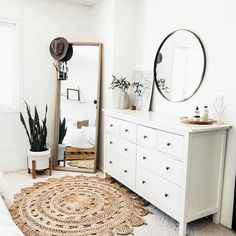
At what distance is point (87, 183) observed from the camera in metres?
3.37

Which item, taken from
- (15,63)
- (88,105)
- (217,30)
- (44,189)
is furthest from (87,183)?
(217,30)

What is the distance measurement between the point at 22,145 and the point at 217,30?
2973 mm

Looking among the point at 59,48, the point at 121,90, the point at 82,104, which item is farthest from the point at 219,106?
the point at 59,48

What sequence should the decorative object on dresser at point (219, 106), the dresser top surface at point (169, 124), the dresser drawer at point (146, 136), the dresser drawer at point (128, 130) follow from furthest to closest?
the dresser drawer at point (128, 130)
the dresser drawer at point (146, 136)
the decorative object on dresser at point (219, 106)
the dresser top surface at point (169, 124)

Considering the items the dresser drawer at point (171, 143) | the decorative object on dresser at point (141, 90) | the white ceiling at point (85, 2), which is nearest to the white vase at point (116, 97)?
the decorative object on dresser at point (141, 90)

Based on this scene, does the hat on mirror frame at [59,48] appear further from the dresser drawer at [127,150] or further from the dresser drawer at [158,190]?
the dresser drawer at [158,190]

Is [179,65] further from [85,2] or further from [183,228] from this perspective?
[85,2]

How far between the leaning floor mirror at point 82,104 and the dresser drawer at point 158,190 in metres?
1.18

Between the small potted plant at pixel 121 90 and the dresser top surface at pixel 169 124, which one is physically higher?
the small potted plant at pixel 121 90

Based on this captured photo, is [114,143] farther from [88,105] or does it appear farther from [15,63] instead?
[15,63]

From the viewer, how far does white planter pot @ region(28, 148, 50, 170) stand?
353cm

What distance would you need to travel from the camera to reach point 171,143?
7.77 feet

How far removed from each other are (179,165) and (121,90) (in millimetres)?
1574

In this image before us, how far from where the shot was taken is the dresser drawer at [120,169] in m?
2.98
